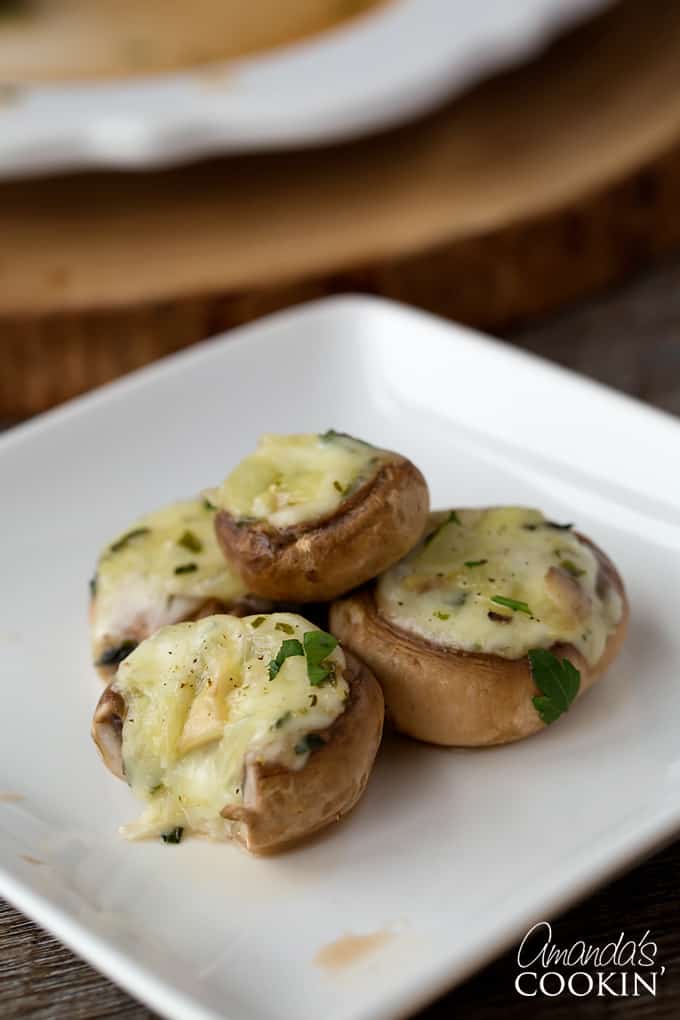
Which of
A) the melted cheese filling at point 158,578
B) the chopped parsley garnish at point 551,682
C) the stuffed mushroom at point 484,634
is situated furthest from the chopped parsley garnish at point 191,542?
the chopped parsley garnish at point 551,682

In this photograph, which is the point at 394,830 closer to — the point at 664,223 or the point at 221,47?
the point at 664,223

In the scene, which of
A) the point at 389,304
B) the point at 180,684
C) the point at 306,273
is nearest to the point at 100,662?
the point at 180,684

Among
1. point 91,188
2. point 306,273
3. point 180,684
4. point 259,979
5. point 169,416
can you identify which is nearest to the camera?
point 259,979

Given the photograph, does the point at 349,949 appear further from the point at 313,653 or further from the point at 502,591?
the point at 502,591

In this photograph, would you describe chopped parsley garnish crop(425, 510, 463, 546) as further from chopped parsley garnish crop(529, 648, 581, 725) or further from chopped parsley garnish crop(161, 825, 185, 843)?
chopped parsley garnish crop(161, 825, 185, 843)

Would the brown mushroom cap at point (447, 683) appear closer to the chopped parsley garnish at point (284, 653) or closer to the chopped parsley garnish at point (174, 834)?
the chopped parsley garnish at point (284, 653)

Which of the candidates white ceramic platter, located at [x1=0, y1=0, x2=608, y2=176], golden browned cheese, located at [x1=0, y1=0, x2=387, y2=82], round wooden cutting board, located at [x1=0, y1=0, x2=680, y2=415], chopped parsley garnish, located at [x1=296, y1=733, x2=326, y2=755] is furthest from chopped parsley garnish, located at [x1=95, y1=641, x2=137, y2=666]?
golden browned cheese, located at [x1=0, y1=0, x2=387, y2=82]
